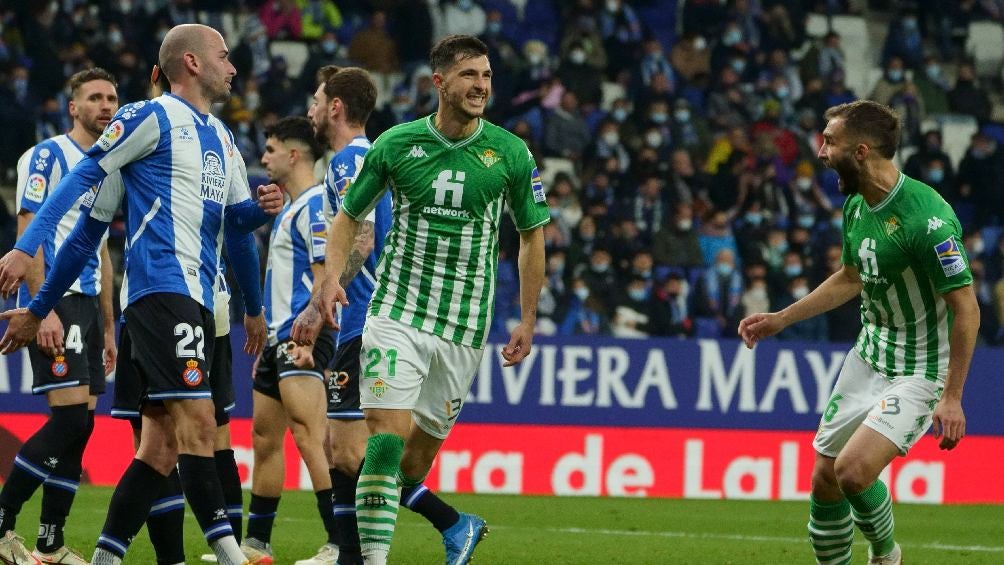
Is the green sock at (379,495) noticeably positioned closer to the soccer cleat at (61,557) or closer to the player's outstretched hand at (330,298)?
the player's outstretched hand at (330,298)

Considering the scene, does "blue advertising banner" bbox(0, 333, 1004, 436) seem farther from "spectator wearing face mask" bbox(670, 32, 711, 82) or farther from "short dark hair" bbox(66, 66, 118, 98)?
"spectator wearing face mask" bbox(670, 32, 711, 82)

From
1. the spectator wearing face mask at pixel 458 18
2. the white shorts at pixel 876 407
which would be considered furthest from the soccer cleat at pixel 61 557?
the spectator wearing face mask at pixel 458 18

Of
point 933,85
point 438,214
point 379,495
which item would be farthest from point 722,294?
point 379,495

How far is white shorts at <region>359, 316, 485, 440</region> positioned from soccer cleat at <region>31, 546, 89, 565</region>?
72.1 inches

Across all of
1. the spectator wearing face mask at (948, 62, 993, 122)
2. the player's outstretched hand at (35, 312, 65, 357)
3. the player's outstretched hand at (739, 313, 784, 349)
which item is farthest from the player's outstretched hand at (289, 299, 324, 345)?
the spectator wearing face mask at (948, 62, 993, 122)

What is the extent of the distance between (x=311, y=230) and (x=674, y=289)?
8144 mm

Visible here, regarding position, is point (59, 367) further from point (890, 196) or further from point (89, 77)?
point (890, 196)

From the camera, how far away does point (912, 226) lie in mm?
6266

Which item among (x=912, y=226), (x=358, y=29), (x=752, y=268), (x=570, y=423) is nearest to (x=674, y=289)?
(x=752, y=268)

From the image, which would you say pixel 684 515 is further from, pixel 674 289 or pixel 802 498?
pixel 674 289

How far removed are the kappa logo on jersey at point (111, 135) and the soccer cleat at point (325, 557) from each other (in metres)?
2.52

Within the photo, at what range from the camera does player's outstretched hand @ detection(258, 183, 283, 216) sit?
6.24m

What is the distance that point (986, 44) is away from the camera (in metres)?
21.4

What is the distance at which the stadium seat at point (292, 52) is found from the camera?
1842 cm
